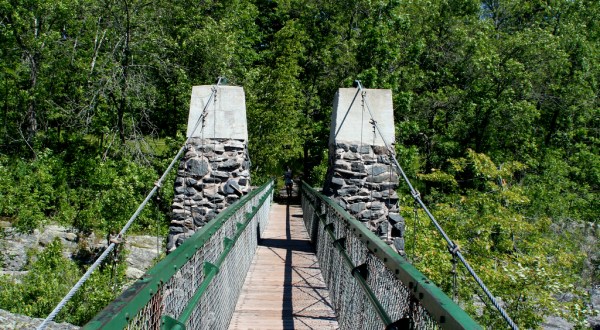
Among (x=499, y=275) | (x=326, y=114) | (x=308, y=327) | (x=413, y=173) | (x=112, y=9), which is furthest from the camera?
(x=326, y=114)

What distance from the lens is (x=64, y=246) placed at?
16.3 m

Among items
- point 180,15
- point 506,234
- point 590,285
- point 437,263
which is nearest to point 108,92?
point 180,15

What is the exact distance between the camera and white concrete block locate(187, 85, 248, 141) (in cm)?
880

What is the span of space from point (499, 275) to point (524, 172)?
16.5 metres

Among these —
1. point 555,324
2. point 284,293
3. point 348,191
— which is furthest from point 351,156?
point 555,324

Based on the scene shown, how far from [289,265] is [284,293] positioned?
5.28ft

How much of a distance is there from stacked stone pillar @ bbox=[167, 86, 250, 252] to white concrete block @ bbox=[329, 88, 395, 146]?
5.38ft

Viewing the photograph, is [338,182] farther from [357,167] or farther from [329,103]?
[329,103]

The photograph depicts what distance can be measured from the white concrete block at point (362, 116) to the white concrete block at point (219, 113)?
5.23ft

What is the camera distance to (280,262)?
8.09 metres

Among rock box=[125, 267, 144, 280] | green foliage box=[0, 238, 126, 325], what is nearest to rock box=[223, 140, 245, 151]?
green foliage box=[0, 238, 126, 325]

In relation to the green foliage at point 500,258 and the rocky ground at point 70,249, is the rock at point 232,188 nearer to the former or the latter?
Answer: the green foliage at point 500,258

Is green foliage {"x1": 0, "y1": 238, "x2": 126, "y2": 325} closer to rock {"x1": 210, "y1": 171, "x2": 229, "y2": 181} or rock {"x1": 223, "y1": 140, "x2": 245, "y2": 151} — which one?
rock {"x1": 210, "y1": 171, "x2": 229, "y2": 181}

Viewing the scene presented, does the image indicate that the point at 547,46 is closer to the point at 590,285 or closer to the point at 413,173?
the point at 413,173
